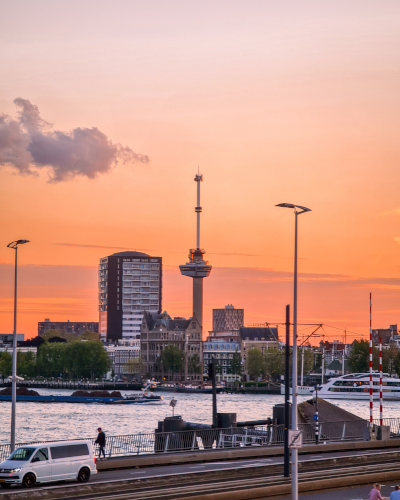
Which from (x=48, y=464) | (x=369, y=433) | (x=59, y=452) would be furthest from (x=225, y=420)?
(x=48, y=464)

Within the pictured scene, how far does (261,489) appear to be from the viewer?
2775 centimetres

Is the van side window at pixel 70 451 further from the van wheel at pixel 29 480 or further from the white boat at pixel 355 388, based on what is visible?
the white boat at pixel 355 388

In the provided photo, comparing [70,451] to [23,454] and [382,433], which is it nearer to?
[23,454]

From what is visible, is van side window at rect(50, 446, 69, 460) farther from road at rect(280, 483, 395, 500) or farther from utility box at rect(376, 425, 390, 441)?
utility box at rect(376, 425, 390, 441)

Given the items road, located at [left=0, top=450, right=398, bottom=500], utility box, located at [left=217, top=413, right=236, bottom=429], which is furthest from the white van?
utility box, located at [left=217, top=413, right=236, bottom=429]

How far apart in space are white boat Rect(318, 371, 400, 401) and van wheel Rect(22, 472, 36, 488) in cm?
14103

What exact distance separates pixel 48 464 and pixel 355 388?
142996mm

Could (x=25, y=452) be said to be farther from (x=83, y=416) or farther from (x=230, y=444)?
(x=83, y=416)

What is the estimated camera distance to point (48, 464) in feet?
102

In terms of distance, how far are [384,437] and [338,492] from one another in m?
18.7

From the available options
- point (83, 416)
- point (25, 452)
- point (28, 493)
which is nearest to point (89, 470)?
point (25, 452)

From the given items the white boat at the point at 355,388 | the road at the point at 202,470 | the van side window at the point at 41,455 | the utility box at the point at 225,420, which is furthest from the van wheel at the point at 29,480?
the white boat at the point at 355,388

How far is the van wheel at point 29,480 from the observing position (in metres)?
30.0

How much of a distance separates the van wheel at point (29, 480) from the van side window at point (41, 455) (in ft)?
2.06
